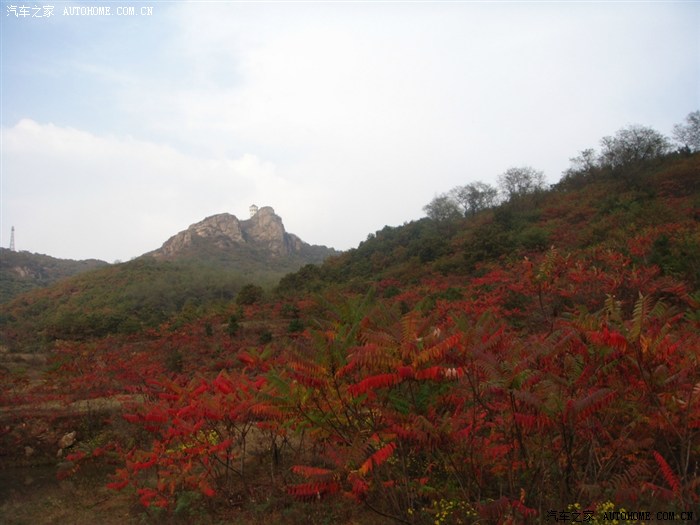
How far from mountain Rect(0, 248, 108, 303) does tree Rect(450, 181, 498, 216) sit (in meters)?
51.9

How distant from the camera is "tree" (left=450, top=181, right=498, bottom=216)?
2057 inches

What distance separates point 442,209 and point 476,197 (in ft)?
13.8

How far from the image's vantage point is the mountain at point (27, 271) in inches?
2255

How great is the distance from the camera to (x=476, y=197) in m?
52.7

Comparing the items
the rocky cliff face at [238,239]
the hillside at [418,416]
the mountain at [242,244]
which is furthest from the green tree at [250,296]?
the rocky cliff face at [238,239]

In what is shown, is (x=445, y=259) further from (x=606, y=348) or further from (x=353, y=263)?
(x=606, y=348)

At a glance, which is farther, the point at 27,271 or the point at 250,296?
the point at 27,271

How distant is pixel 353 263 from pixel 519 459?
37386 millimetres

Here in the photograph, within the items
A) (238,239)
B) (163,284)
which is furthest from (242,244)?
(163,284)

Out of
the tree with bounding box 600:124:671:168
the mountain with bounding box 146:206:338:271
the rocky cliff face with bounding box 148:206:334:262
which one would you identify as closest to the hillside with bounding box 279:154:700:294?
the tree with bounding box 600:124:671:168

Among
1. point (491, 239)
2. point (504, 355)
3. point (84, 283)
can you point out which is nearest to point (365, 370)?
point (504, 355)

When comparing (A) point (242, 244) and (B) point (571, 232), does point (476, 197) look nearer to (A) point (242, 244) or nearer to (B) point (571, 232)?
(B) point (571, 232)

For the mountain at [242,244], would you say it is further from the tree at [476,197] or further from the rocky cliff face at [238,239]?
the tree at [476,197]

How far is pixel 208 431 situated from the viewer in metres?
6.91
